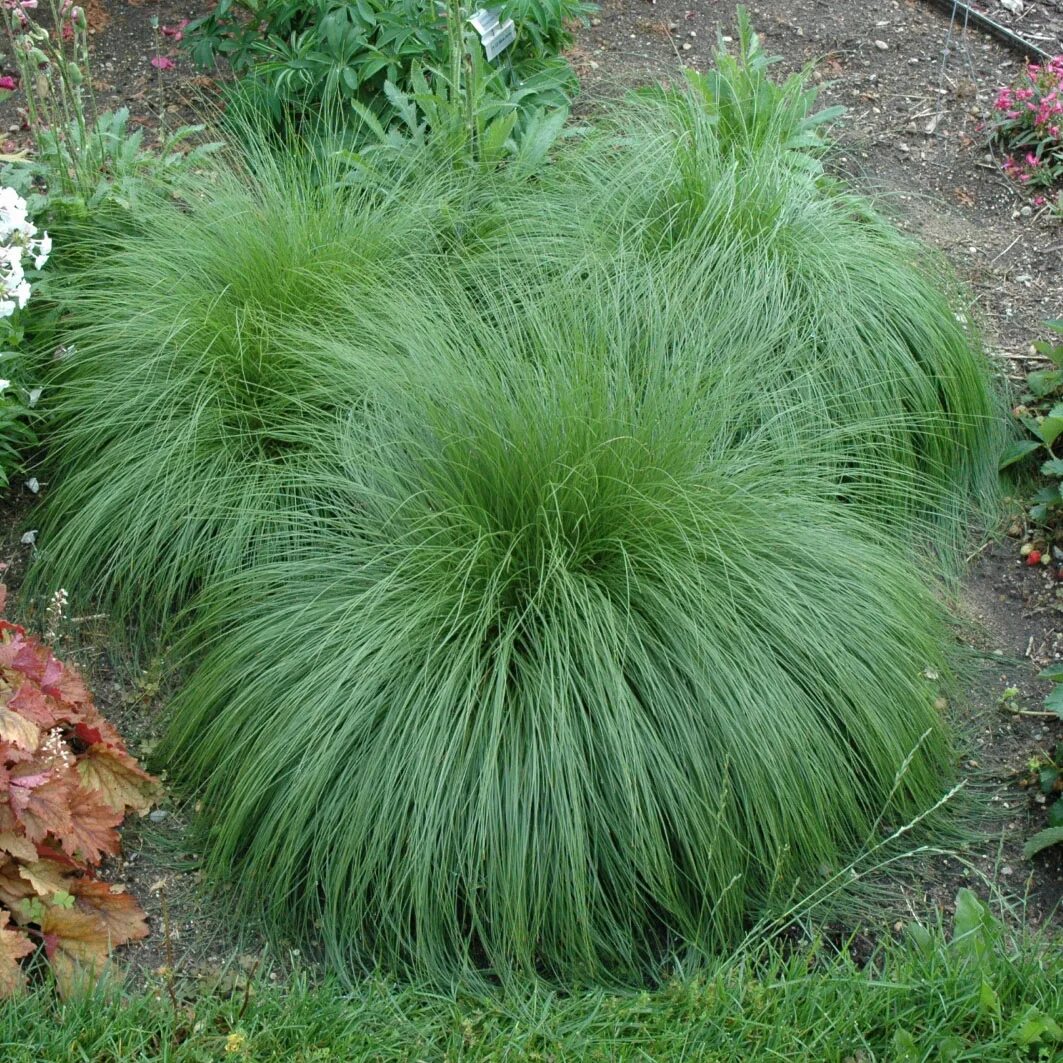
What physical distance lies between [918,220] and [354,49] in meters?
1.92

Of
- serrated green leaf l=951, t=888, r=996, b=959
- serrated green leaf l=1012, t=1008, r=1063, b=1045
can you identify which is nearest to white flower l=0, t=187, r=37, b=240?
serrated green leaf l=951, t=888, r=996, b=959

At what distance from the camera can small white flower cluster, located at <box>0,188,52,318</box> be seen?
2.75 meters

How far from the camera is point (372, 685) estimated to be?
8.17ft

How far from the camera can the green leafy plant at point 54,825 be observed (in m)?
2.32

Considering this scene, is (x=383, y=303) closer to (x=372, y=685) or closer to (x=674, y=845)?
(x=372, y=685)

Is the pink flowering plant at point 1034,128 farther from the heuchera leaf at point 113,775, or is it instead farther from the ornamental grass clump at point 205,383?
the heuchera leaf at point 113,775

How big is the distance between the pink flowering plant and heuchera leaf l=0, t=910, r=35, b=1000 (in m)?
3.84

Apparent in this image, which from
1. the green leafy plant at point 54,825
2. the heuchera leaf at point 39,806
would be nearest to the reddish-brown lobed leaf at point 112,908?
the green leafy plant at point 54,825

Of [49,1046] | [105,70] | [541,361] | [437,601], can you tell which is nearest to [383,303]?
[541,361]

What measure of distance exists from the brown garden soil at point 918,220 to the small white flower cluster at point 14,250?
2.33ft

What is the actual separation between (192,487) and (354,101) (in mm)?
1543

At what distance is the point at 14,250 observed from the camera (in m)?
2.77

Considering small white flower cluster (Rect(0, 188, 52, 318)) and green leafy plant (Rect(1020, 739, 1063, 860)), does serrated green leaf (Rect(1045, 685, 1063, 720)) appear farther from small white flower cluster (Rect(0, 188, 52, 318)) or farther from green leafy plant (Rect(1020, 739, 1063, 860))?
small white flower cluster (Rect(0, 188, 52, 318))

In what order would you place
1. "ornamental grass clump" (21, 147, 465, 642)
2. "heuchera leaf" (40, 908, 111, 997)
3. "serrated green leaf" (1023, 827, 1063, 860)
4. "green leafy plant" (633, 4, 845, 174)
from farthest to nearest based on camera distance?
"green leafy plant" (633, 4, 845, 174)
"ornamental grass clump" (21, 147, 465, 642)
"serrated green leaf" (1023, 827, 1063, 860)
"heuchera leaf" (40, 908, 111, 997)
